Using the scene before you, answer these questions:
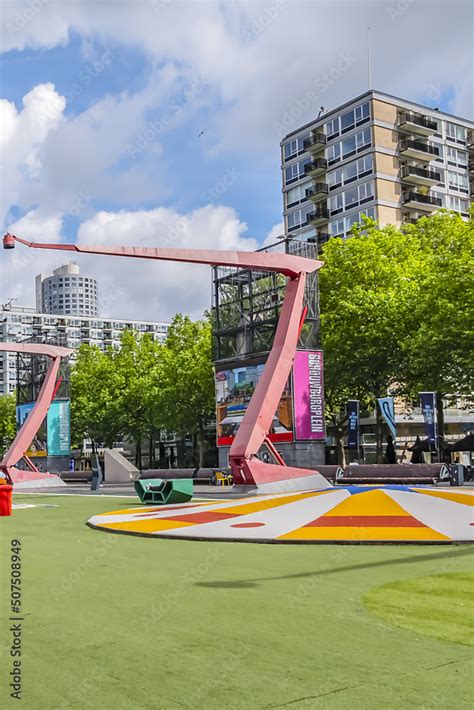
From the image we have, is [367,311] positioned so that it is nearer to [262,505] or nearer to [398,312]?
[398,312]

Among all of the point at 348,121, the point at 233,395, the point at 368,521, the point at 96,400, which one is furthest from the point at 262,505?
the point at 348,121

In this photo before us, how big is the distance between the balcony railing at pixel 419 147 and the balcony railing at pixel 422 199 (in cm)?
403

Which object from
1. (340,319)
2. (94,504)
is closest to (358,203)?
(340,319)

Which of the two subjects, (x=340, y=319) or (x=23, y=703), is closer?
(x=23, y=703)

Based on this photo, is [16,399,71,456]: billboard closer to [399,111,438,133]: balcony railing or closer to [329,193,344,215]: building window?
[329,193,344,215]: building window

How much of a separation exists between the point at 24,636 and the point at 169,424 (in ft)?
171

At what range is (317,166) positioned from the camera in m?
74.3

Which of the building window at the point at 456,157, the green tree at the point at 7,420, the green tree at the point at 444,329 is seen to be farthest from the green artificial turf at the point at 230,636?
the green tree at the point at 7,420

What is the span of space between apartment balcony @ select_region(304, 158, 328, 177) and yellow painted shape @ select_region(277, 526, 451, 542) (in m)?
64.6

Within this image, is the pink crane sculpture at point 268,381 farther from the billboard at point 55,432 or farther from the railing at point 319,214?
the railing at point 319,214

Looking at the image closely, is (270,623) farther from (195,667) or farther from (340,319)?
(340,319)

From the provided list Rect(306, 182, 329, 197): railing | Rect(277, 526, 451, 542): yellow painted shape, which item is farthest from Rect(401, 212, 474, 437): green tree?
Rect(306, 182, 329, 197): railing

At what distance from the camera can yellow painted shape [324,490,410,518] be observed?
14859 mm

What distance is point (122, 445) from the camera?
87562 mm
